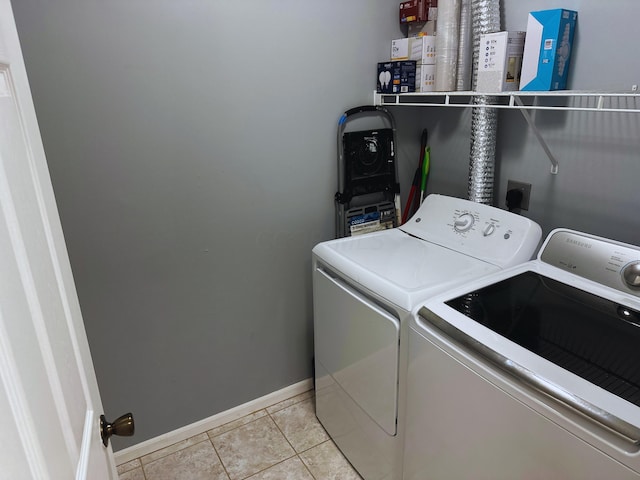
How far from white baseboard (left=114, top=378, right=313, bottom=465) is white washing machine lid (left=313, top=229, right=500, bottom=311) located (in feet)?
2.97

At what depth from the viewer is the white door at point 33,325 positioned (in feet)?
1.42

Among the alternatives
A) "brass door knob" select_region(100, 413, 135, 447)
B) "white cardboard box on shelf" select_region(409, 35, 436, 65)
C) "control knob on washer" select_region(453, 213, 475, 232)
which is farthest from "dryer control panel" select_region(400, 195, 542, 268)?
"brass door knob" select_region(100, 413, 135, 447)

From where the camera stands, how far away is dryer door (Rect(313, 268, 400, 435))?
1.41 metres

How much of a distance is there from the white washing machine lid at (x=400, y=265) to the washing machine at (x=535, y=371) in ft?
0.23

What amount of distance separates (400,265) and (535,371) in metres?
0.65

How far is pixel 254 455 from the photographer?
1.93 meters

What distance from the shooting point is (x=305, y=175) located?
1955 mm

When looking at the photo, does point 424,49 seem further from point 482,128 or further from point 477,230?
point 477,230

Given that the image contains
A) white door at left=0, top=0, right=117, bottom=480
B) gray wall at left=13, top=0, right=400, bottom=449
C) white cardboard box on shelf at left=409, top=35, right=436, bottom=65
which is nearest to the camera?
white door at left=0, top=0, right=117, bottom=480

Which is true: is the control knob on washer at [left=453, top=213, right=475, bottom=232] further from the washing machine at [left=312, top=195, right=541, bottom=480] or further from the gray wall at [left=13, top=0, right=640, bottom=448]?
the gray wall at [left=13, top=0, right=640, bottom=448]

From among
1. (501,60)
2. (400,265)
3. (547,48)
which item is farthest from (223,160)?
(547,48)

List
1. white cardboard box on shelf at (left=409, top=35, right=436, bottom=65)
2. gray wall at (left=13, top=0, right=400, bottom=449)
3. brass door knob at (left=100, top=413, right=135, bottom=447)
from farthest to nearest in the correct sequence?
1. white cardboard box on shelf at (left=409, top=35, right=436, bottom=65)
2. gray wall at (left=13, top=0, right=400, bottom=449)
3. brass door knob at (left=100, top=413, right=135, bottom=447)

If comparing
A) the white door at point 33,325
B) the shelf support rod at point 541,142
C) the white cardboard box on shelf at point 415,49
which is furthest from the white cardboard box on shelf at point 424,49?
the white door at point 33,325

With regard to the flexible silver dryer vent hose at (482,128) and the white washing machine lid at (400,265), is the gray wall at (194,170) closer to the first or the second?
the white washing machine lid at (400,265)
